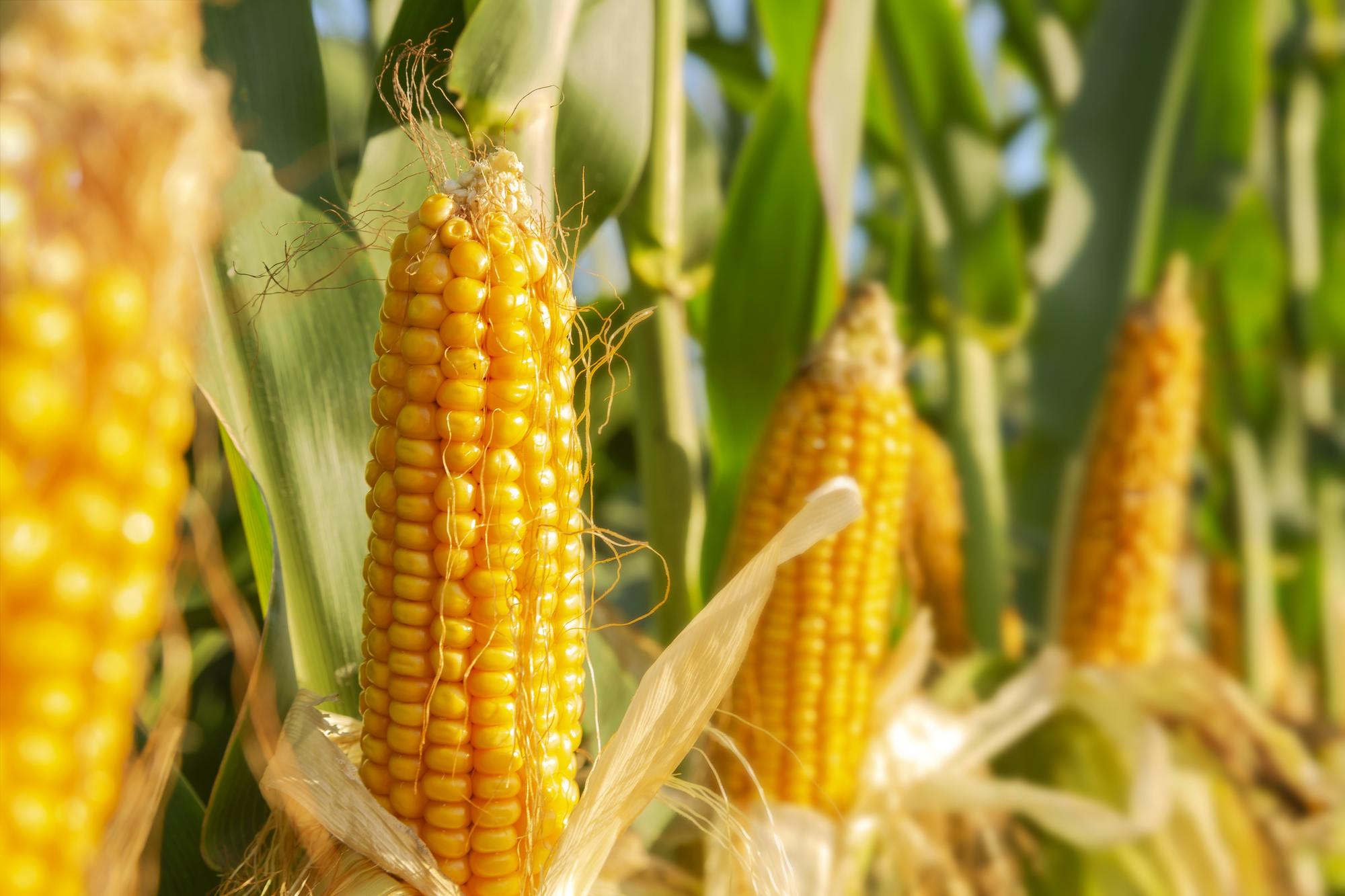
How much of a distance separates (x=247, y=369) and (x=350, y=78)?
0.45 meters

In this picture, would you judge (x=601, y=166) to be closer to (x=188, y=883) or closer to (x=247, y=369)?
(x=247, y=369)

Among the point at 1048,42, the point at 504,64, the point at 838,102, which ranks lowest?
the point at 504,64

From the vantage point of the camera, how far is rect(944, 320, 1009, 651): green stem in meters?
1.06

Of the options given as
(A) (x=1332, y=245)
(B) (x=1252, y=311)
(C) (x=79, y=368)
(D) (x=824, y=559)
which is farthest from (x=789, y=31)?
(A) (x=1332, y=245)

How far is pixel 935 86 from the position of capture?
3.35ft

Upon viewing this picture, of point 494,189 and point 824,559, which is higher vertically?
point 494,189

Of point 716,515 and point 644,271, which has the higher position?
point 644,271

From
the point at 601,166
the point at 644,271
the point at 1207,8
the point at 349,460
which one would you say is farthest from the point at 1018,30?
the point at 349,460

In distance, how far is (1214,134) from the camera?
1178 millimetres

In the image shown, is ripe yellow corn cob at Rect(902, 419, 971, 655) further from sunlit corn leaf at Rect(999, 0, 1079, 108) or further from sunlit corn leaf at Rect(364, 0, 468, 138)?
sunlit corn leaf at Rect(364, 0, 468, 138)

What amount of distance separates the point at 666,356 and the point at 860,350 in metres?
0.15

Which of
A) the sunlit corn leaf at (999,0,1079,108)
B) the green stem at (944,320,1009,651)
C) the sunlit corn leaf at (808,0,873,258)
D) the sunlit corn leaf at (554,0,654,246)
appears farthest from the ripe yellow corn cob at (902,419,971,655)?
the sunlit corn leaf at (554,0,654,246)

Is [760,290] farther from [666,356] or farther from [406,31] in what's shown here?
[406,31]

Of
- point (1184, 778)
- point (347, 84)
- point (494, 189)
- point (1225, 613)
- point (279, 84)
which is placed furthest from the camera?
point (1225, 613)
